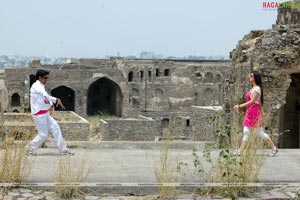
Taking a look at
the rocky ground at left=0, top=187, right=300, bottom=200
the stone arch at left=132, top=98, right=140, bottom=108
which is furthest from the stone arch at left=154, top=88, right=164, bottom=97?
the rocky ground at left=0, top=187, right=300, bottom=200

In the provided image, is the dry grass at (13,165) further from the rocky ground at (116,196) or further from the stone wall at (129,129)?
the stone wall at (129,129)

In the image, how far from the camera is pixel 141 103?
137 ft

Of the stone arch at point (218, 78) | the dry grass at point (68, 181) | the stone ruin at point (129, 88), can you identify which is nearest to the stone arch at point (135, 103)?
the stone ruin at point (129, 88)

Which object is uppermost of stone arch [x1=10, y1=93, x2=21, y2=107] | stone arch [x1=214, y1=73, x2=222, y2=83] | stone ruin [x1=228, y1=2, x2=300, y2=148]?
stone ruin [x1=228, y1=2, x2=300, y2=148]

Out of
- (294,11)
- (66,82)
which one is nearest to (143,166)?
(294,11)

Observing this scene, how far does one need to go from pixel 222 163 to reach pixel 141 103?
35996 millimetres

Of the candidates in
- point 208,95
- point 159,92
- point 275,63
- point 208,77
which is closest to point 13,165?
point 275,63

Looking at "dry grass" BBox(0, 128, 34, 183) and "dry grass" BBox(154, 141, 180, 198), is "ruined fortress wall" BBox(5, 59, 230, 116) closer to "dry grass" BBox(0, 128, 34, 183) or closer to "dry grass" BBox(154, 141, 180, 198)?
"dry grass" BBox(0, 128, 34, 183)

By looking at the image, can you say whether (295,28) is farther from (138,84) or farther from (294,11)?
(138,84)

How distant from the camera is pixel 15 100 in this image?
36938 millimetres

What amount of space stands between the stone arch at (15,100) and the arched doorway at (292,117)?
2604 centimetres

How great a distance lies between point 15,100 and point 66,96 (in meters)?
4.36

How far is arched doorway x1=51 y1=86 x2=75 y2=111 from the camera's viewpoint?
39025 mm

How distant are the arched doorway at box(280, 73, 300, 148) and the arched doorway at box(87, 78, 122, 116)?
26.8 meters
